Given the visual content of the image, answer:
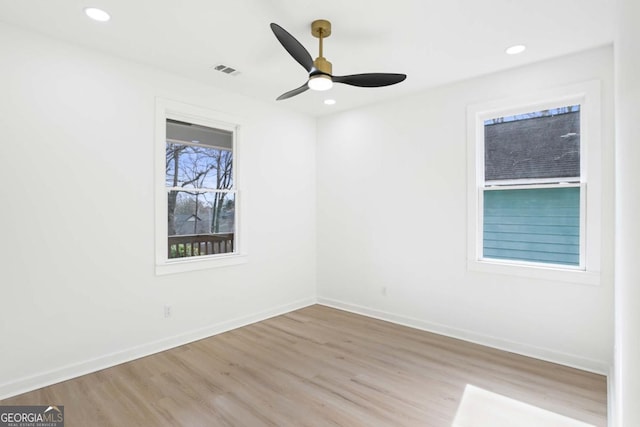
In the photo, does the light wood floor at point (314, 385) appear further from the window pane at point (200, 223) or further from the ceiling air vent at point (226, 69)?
the ceiling air vent at point (226, 69)

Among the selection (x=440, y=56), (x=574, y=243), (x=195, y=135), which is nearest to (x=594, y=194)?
(x=574, y=243)

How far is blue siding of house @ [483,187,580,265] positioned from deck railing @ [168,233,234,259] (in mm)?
2952

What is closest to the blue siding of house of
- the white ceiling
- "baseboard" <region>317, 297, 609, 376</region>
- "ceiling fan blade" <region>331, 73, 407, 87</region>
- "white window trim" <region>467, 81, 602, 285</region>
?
"white window trim" <region>467, 81, 602, 285</region>

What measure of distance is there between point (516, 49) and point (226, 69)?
2.70 m

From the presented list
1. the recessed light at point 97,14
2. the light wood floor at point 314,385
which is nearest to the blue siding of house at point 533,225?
the light wood floor at point 314,385

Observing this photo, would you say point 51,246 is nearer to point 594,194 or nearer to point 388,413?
point 388,413

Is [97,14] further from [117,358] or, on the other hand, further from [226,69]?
[117,358]

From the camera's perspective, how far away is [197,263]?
382cm

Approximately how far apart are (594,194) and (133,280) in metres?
4.26

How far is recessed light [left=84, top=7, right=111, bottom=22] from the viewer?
2.48 metres

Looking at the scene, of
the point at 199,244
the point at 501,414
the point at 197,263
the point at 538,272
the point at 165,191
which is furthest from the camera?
the point at 199,244

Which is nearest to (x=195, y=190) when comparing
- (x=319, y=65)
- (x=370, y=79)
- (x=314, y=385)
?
(x=319, y=65)

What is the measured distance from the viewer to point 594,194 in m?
3.00

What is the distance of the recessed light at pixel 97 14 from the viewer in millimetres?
2477
